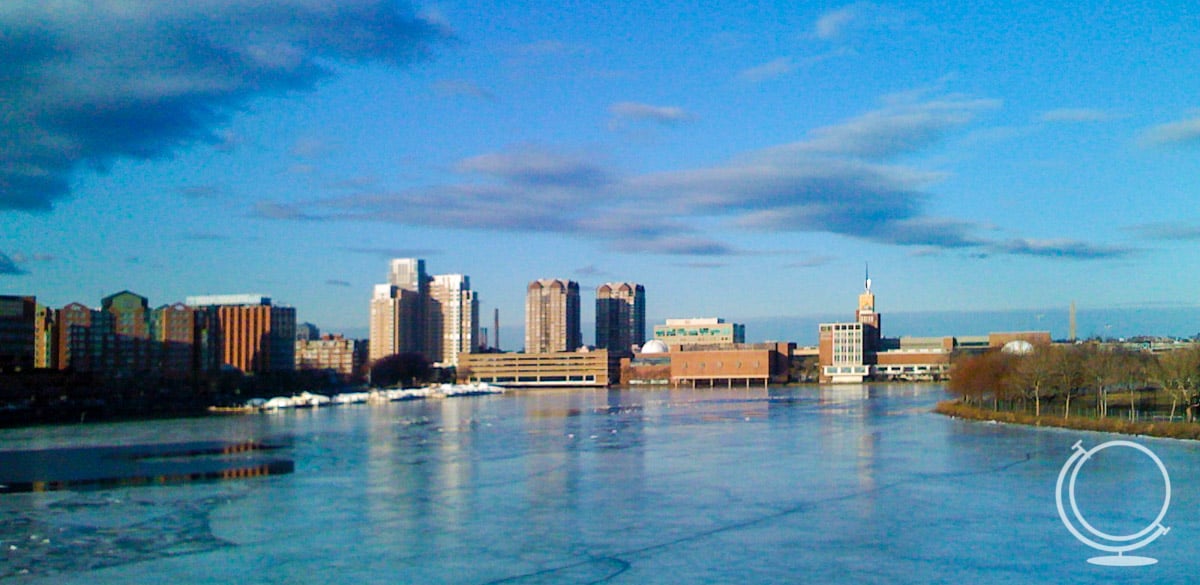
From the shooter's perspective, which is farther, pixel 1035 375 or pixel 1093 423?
pixel 1035 375

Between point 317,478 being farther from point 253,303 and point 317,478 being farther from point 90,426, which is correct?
point 253,303

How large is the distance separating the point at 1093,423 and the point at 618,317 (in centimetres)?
14417

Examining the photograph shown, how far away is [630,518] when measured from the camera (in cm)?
1458

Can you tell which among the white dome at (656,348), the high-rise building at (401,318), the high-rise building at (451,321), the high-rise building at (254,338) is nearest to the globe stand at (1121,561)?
the high-rise building at (254,338)

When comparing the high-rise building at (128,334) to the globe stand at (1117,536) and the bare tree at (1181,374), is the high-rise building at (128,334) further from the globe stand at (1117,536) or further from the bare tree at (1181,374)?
the globe stand at (1117,536)

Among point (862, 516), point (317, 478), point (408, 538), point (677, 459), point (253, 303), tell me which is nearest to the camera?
point (408, 538)

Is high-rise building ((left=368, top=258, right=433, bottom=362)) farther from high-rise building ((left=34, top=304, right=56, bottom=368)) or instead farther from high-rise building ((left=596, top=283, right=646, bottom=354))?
high-rise building ((left=34, top=304, right=56, bottom=368))

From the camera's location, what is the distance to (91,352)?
7819 centimetres

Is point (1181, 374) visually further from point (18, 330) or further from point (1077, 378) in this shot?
point (18, 330)

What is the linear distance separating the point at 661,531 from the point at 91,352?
76432mm

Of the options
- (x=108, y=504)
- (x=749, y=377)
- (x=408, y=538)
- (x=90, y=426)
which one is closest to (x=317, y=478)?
(x=108, y=504)

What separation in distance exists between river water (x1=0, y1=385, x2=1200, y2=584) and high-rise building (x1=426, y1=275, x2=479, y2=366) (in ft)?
445

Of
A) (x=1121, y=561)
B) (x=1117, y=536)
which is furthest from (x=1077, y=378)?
(x=1121, y=561)

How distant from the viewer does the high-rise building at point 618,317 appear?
170375mm
